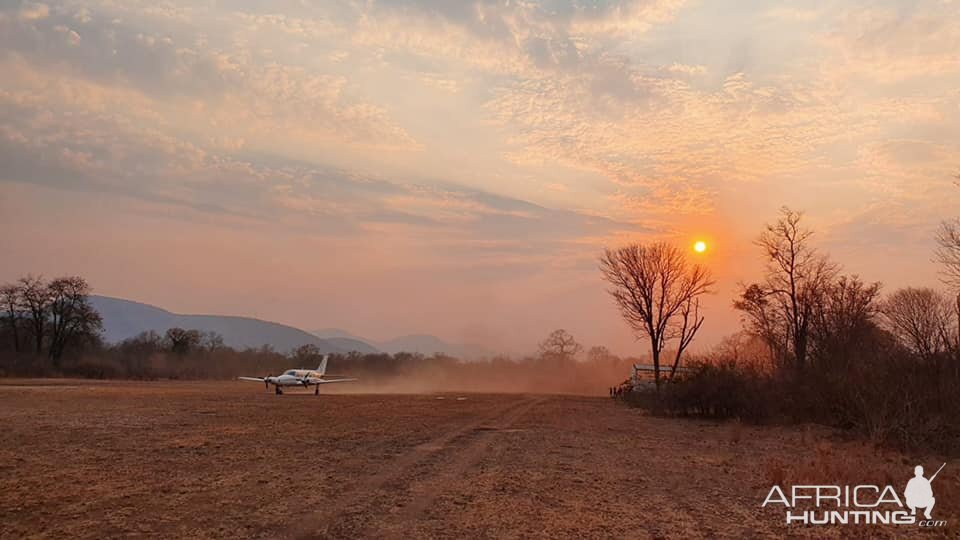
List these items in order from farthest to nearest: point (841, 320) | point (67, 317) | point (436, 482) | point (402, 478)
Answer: point (67, 317) < point (841, 320) < point (402, 478) < point (436, 482)

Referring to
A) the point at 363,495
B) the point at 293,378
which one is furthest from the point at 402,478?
the point at 293,378

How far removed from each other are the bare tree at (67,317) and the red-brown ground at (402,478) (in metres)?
77.9

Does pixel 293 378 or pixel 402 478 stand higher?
pixel 293 378

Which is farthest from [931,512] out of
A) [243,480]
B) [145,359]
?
[145,359]

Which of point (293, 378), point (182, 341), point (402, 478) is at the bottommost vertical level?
point (402, 478)

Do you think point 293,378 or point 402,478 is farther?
point 293,378

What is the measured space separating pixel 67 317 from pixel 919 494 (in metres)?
103

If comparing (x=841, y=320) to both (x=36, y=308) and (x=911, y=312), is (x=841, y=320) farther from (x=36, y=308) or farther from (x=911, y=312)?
(x=36, y=308)

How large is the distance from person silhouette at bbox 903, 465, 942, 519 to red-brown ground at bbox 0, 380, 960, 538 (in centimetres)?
22

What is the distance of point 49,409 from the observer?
26219 millimetres

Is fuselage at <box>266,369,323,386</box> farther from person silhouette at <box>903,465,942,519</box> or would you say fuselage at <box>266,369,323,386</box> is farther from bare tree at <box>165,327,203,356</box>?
bare tree at <box>165,327,203,356</box>

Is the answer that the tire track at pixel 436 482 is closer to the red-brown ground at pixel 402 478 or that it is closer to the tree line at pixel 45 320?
the red-brown ground at pixel 402 478

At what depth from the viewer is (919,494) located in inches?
436

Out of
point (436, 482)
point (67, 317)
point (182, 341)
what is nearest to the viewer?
point (436, 482)
